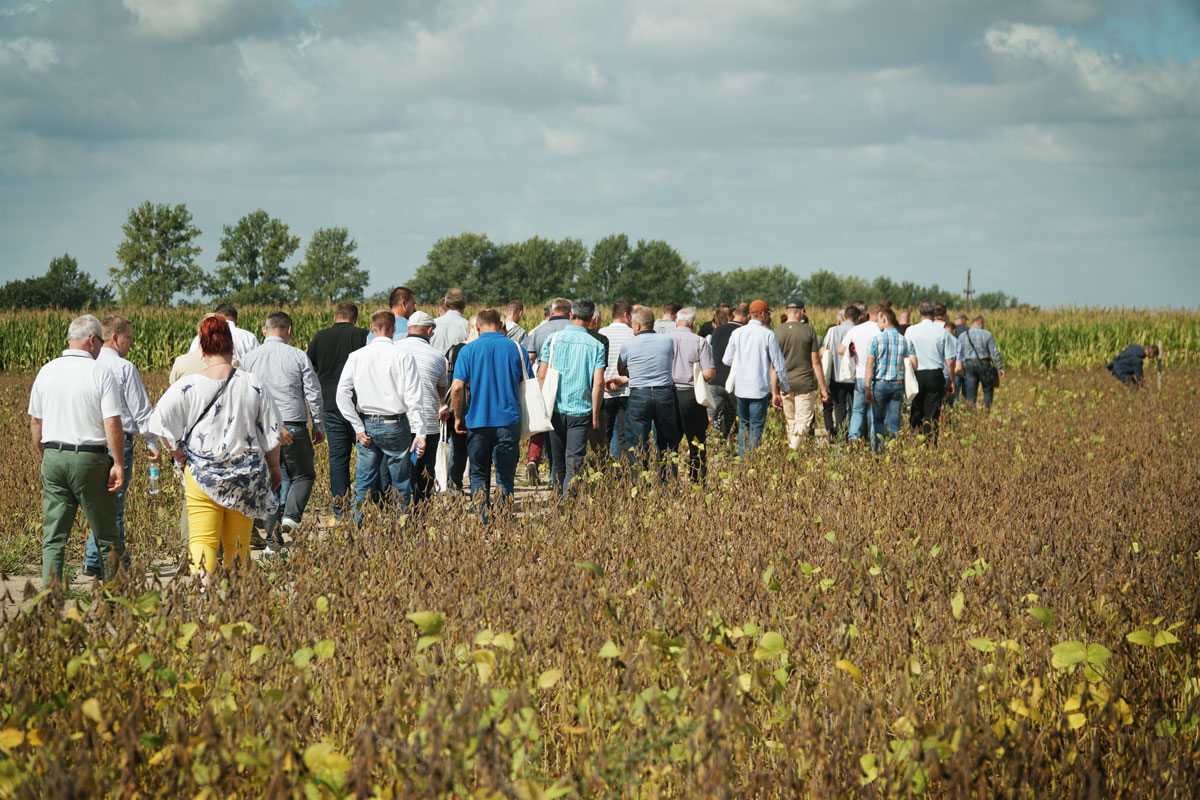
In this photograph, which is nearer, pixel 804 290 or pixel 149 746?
pixel 149 746

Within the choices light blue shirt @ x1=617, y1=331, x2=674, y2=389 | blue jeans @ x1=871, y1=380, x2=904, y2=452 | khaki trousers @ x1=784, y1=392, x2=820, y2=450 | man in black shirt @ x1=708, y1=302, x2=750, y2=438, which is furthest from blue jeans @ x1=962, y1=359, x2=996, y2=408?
light blue shirt @ x1=617, y1=331, x2=674, y2=389

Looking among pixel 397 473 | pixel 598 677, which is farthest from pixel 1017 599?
pixel 397 473

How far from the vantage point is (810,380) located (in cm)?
1169

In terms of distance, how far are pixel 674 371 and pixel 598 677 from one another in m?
6.73

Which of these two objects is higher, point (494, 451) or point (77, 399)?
point (77, 399)

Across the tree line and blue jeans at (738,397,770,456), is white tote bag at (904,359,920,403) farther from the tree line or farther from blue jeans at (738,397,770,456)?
the tree line

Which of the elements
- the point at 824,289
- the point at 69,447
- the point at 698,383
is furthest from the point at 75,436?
the point at 824,289

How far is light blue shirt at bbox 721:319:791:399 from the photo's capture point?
33.3 ft

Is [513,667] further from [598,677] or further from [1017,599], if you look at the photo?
[1017,599]

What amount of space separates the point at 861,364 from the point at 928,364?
1196mm

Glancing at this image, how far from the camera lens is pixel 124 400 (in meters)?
5.95

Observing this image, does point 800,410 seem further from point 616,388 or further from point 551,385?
point 551,385

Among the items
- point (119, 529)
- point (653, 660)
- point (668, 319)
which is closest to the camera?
point (653, 660)

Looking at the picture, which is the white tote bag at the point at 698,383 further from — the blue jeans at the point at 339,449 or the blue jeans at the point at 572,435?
the blue jeans at the point at 339,449
